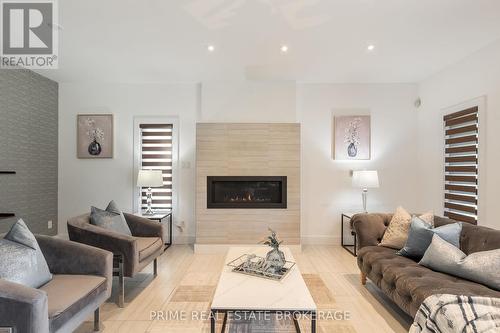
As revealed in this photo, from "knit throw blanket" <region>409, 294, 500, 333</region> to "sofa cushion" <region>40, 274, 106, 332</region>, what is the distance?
6.85 feet

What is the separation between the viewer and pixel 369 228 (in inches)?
128

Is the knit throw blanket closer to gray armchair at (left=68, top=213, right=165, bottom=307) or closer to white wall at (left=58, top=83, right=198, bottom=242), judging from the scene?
gray armchair at (left=68, top=213, right=165, bottom=307)

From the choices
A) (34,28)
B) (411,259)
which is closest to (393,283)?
(411,259)

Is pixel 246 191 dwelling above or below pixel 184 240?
above

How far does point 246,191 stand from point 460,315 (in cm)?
347

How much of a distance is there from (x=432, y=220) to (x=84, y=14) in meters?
4.00

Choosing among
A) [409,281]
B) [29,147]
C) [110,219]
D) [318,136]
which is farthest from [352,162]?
[29,147]

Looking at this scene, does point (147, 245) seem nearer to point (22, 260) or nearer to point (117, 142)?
point (22, 260)

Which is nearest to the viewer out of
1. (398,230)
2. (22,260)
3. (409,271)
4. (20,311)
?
(20,311)

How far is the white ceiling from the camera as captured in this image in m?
2.66

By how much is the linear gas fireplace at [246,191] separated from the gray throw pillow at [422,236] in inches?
81.2

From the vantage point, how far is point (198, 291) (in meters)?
3.08

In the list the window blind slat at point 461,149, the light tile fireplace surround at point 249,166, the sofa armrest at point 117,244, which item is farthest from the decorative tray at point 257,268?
the window blind slat at point 461,149

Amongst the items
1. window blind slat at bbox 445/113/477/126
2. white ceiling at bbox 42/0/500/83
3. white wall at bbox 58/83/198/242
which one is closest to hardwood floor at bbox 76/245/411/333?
white wall at bbox 58/83/198/242
